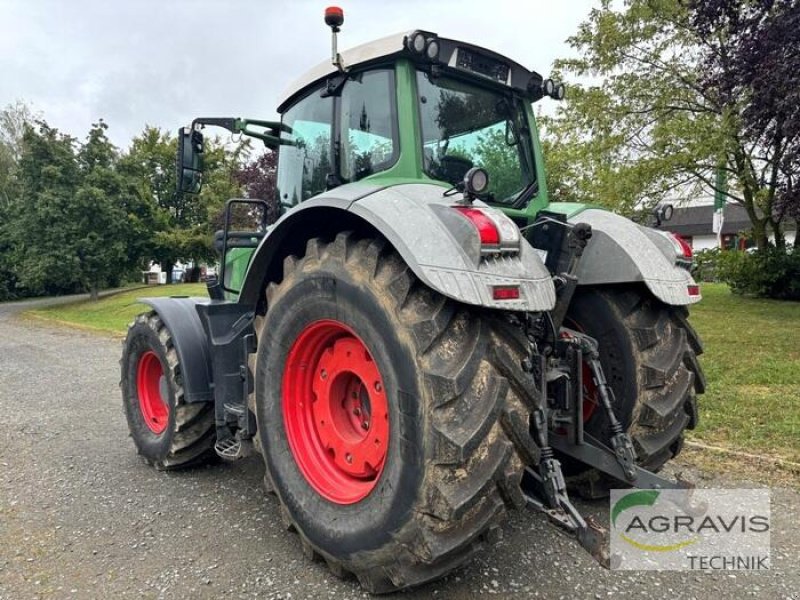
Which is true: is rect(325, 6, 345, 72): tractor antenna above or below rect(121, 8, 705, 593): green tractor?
above

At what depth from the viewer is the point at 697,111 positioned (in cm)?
1323

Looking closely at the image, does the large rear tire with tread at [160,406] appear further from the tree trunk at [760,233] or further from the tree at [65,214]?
the tree at [65,214]

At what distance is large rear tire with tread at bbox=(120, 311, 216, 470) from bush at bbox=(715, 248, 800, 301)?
15578 millimetres

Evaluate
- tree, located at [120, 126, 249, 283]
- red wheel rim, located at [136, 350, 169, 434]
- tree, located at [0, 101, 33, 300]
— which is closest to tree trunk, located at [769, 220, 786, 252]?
red wheel rim, located at [136, 350, 169, 434]

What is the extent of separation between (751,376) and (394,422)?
18.7ft

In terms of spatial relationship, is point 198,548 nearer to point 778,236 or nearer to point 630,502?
point 630,502

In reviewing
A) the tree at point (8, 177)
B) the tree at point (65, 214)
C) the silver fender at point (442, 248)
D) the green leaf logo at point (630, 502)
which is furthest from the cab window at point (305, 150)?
the tree at point (8, 177)

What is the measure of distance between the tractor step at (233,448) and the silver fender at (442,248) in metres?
1.48

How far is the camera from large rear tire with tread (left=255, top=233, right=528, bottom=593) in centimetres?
216

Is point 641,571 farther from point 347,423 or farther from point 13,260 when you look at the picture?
point 13,260

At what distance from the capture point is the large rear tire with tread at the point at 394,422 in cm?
216

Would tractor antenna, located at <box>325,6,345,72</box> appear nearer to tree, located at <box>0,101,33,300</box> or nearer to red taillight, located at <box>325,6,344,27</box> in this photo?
red taillight, located at <box>325,6,344,27</box>

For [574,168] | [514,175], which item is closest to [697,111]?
[574,168]

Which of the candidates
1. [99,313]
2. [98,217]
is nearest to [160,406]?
[99,313]
